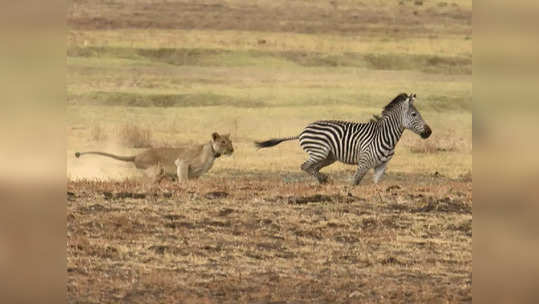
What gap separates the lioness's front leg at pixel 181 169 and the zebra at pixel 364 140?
203cm

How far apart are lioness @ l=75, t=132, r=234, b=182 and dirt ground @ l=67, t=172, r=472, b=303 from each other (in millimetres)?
295

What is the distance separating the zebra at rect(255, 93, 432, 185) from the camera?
15.9 metres

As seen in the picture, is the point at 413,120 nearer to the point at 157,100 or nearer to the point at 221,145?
the point at 221,145

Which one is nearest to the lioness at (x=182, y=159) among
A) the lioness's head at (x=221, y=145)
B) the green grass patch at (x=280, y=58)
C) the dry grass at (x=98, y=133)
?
the lioness's head at (x=221, y=145)

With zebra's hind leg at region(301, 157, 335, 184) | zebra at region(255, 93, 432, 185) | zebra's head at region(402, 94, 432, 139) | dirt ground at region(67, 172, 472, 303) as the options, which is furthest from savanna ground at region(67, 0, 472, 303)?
zebra's head at region(402, 94, 432, 139)

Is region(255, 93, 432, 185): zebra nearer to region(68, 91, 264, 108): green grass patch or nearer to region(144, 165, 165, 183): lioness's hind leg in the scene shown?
region(144, 165, 165, 183): lioness's hind leg

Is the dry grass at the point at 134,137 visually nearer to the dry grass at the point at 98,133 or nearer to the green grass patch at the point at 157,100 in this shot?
the dry grass at the point at 98,133

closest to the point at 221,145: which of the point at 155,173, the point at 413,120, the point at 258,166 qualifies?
the point at 155,173

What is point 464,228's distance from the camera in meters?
13.7

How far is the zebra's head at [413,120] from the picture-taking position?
16.1 m
